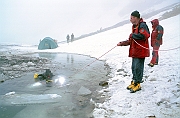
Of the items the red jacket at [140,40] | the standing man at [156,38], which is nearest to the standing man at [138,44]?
the red jacket at [140,40]

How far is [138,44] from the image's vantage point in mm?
4367

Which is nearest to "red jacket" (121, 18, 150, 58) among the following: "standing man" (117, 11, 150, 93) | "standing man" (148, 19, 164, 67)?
"standing man" (117, 11, 150, 93)

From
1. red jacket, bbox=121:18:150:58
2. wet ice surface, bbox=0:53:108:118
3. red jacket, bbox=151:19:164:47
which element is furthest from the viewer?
red jacket, bbox=151:19:164:47

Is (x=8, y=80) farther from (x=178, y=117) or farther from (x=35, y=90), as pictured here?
(x=178, y=117)

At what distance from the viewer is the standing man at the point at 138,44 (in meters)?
4.25

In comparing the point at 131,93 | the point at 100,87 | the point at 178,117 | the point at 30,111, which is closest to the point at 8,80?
the point at 30,111

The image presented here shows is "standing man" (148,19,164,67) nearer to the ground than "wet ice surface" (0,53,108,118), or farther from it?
farther from it

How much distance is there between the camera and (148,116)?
323 cm

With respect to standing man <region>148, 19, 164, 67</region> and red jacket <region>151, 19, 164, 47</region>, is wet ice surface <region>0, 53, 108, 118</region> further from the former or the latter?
red jacket <region>151, 19, 164, 47</region>

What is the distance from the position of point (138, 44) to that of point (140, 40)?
145 mm

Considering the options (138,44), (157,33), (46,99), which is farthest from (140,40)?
(46,99)

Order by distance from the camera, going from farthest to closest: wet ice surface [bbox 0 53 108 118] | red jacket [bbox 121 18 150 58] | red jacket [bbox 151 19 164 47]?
red jacket [bbox 151 19 164 47] < red jacket [bbox 121 18 150 58] < wet ice surface [bbox 0 53 108 118]

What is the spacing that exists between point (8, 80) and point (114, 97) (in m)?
5.00

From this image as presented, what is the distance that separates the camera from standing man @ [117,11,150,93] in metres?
4.25
